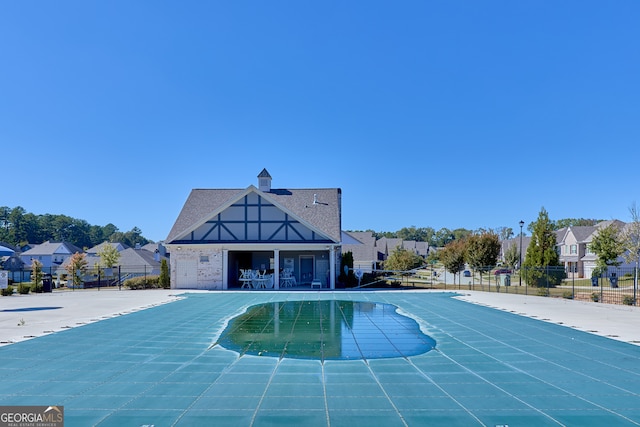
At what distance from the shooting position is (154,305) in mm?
16406

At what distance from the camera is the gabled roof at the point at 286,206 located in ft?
79.4

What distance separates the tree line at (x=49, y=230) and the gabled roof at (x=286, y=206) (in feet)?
244

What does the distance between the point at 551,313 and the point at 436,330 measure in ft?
18.5

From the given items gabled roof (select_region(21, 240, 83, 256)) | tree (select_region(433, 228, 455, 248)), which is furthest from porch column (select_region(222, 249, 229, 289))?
tree (select_region(433, 228, 455, 248))

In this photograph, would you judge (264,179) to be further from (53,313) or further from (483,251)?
(53,313)

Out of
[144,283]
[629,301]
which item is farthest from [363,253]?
[629,301]

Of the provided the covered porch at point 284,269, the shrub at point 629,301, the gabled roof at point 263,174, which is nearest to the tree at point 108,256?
the covered porch at point 284,269

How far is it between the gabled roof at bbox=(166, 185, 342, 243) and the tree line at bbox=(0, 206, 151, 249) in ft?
244

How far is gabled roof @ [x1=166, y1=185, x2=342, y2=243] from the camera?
24188 mm

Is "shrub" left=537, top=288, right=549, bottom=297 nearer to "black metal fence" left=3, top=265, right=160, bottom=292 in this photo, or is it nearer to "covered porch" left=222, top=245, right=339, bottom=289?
"covered porch" left=222, top=245, right=339, bottom=289

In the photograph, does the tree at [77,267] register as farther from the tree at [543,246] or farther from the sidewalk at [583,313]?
the tree at [543,246]

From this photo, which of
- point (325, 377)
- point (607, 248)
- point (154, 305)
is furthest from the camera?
point (607, 248)

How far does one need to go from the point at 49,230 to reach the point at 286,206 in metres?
91.1

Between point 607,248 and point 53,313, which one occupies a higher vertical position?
point 607,248
